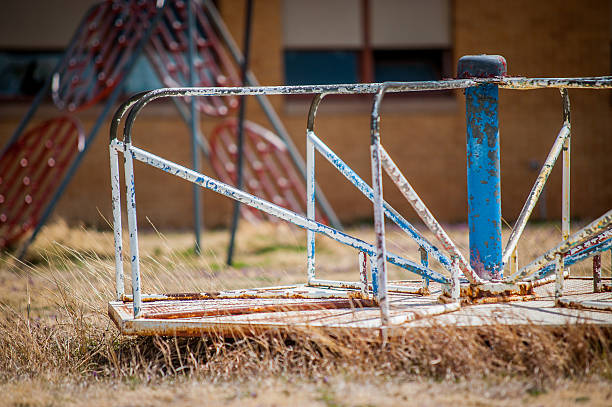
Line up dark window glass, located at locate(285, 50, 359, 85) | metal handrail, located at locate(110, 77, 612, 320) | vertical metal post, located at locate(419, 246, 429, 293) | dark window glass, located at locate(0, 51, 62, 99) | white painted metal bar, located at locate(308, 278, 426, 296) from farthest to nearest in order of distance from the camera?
dark window glass, located at locate(285, 50, 359, 85) → dark window glass, located at locate(0, 51, 62, 99) → white painted metal bar, located at locate(308, 278, 426, 296) → vertical metal post, located at locate(419, 246, 429, 293) → metal handrail, located at locate(110, 77, 612, 320)

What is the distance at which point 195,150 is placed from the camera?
7586mm

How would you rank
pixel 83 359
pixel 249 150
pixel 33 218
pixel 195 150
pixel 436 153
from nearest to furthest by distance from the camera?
pixel 83 359 < pixel 195 150 < pixel 33 218 < pixel 249 150 < pixel 436 153

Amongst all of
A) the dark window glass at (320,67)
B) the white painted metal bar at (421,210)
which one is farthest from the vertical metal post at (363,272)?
→ the dark window glass at (320,67)

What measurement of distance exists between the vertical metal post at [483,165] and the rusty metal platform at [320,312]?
0.28m

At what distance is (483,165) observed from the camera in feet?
12.3

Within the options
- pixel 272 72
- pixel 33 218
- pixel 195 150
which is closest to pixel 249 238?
pixel 195 150

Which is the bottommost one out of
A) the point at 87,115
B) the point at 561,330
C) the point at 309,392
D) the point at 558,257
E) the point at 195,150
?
the point at 309,392

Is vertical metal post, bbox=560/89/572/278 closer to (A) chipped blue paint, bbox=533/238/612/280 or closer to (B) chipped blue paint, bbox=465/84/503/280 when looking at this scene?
(A) chipped blue paint, bbox=533/238/612/280

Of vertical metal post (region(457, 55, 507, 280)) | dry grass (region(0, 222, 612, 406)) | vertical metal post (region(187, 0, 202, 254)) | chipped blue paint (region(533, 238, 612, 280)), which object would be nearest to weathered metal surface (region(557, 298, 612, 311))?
chipped blue paint (region(533, 238, 612, 280))

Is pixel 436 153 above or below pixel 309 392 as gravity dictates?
above

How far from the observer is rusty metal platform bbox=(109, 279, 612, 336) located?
10.6 feet

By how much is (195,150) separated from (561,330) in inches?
200

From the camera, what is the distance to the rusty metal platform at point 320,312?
3240 mm

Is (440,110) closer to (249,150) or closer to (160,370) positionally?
(249,150)
